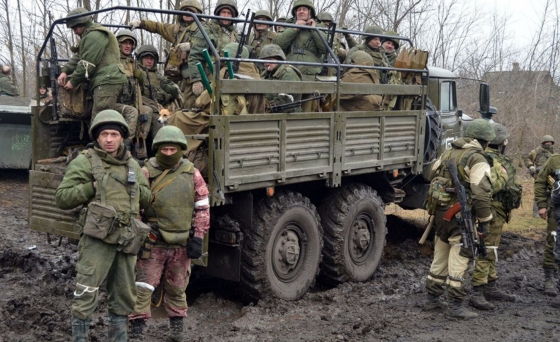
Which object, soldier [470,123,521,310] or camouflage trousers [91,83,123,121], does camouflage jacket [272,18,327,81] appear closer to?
soldier [470,123,521,310]

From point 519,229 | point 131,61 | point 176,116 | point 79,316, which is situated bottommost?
point 519,229

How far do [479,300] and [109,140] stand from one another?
4077 millimetres

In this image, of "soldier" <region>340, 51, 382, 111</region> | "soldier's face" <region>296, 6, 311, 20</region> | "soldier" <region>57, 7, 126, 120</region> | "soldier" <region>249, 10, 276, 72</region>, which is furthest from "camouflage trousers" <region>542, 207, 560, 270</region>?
"soldier" <region>57, 7, 126, 120</region>

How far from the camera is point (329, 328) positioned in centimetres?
596

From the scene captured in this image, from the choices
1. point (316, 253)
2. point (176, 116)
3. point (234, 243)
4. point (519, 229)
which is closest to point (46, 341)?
point (234, 243)

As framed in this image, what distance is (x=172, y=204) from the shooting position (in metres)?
5.25

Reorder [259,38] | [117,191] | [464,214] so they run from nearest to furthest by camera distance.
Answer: [117,191] → [464,214] → [259,38]

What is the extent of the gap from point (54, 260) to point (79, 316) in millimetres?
3301

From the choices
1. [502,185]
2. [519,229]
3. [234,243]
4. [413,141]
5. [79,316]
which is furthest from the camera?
[519,229]

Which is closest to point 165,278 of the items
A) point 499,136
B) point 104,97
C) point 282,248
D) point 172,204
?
point 172,204

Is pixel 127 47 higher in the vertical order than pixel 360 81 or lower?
higher

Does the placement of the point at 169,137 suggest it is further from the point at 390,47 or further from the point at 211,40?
the point at 390,47

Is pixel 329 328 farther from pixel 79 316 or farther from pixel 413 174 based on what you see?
pixel 413 174

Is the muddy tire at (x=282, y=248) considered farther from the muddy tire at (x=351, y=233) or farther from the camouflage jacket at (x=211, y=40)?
the camouflage jacket at (x=211, y=40)
